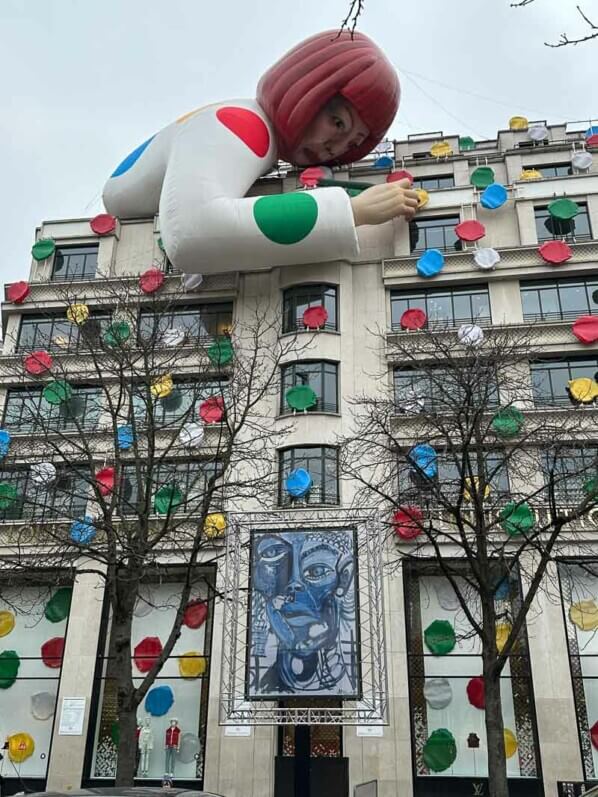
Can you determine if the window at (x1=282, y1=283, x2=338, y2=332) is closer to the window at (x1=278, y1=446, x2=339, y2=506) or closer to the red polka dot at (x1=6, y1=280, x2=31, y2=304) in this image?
the window at (x1=278, y1=446, x2=339, y2=506)

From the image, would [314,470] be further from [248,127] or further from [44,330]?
[248,127]

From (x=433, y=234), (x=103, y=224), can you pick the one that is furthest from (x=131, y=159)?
(x=433, y=234)

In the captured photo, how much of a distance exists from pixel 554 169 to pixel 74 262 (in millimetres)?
20760

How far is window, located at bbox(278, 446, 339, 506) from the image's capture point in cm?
2372

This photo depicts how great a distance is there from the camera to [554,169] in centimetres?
3216

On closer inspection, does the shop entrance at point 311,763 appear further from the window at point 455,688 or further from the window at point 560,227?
the window at point 560,227

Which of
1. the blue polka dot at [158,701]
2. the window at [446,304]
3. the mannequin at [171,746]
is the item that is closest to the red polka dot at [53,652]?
the blue polka dot at [158,701]

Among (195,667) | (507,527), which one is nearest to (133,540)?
(195,667)

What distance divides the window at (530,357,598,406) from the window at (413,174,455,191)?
32.6ft

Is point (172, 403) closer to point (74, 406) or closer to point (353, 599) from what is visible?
point (74, 406)

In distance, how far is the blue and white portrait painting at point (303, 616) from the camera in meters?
17.6

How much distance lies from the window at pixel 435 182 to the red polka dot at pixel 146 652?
21129 millimetres

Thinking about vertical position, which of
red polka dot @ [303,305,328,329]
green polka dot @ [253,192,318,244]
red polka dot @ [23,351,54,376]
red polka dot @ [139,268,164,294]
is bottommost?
red polka dot @ [23,351,54,376]

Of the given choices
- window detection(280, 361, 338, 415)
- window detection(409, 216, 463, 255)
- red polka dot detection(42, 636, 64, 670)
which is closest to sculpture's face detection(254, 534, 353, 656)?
window detection(280, 361, 338, 415)
